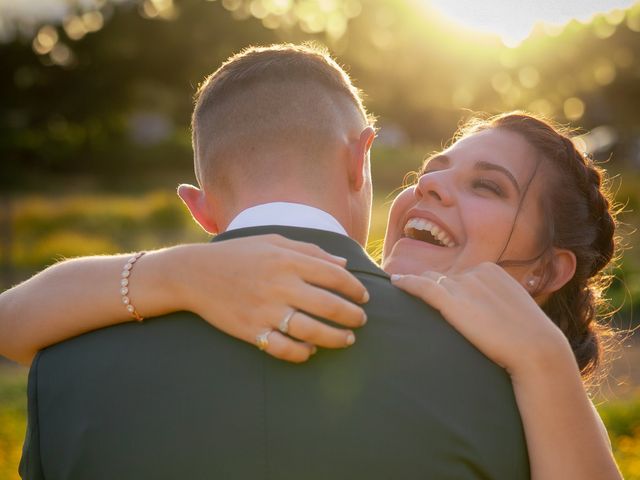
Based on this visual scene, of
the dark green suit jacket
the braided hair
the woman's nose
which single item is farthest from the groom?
the braided hair

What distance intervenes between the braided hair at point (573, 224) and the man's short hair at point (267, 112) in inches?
53.0

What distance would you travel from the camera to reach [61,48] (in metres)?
32.5

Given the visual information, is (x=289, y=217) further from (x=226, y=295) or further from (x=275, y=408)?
(x=275, y=408)

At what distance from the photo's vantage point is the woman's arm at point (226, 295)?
180 centimetres

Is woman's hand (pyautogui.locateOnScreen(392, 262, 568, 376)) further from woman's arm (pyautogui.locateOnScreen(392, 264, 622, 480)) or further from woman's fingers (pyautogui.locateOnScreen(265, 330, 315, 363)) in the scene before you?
woman's fingers (pyautogui.locateOnScreen(265, 330, 315, 363))

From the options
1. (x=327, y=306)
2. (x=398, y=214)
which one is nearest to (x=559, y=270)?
(x=398, y=214)

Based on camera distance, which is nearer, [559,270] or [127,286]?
[127,286]

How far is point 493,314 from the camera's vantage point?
2.08m

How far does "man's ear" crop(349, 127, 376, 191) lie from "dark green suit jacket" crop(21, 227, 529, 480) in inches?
13.5

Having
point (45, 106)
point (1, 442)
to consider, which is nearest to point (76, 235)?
point (1, 442)

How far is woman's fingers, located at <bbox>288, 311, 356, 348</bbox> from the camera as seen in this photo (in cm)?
178

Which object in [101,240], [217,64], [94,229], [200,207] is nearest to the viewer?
[200,207]

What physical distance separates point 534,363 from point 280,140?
92cm

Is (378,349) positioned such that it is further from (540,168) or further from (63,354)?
(540,168)
